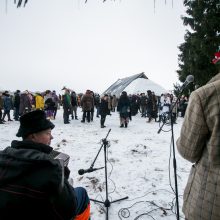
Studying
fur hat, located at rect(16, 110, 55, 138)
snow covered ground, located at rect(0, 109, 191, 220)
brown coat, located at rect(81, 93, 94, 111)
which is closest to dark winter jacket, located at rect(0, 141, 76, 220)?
fur hat, located at rect(16, 110, 55, 138)

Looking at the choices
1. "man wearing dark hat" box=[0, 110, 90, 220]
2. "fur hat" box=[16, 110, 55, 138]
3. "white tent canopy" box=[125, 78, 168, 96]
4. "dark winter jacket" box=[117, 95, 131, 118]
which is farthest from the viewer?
"white tent canopy" box=[125, 78, 168, 96]

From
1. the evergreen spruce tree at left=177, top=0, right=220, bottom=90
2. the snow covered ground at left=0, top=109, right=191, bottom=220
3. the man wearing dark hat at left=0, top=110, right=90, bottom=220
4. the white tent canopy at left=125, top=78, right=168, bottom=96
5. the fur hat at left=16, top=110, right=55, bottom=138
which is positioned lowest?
the snow covered ground at left=0, top=109, right=191, bottom=220

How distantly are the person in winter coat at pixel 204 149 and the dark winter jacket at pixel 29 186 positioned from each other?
1.05m

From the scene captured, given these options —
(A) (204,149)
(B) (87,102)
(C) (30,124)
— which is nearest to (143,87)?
(B) (87,102)

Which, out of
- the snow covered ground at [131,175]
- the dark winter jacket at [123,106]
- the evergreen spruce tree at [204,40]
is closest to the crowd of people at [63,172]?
the snow covered ground at [131,175]

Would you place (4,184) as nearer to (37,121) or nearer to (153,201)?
(37,121)

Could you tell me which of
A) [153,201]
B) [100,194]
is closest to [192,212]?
[153,201]

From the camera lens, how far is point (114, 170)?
525 cm

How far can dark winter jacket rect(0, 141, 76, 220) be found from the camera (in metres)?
1.39

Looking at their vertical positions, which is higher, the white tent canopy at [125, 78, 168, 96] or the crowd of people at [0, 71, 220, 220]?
the white tent canopy at [125, 78, 168, 96]

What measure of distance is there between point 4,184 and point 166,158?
5492mm

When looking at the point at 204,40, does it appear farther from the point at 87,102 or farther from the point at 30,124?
the point at 30,124

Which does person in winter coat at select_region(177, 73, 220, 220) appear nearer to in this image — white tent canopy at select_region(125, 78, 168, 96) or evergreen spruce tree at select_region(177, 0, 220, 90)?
evergreen spruce tree at select_region(177, 0, 220, 90)

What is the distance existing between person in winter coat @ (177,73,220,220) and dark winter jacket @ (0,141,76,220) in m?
1.05
